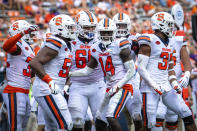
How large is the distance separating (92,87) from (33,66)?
154 cm

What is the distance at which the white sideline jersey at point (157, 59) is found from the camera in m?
6.53

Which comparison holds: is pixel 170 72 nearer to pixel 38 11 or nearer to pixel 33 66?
pixel 33 66

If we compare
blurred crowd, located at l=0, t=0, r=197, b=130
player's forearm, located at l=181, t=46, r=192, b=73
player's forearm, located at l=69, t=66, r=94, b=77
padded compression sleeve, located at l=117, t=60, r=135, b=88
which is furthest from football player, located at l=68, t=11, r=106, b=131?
blurred crowd, located at l=0, t=0, r=197, b=130

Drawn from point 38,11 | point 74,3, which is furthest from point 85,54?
point 74,3

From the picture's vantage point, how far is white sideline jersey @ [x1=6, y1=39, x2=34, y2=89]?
21.2 ft

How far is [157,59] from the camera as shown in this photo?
21.6ft

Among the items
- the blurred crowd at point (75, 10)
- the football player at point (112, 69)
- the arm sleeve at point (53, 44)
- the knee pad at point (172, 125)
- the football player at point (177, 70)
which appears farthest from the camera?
the blurred crowd at point (75, 10)

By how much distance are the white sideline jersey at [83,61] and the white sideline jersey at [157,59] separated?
0.84m

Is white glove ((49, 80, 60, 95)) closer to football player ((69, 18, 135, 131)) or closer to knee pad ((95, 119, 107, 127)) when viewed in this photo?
football player ((69, 18, 135, 131))

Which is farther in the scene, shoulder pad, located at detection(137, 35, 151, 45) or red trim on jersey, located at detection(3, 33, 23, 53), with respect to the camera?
shoulder pad, located at detection(137, 35, 151, 45)

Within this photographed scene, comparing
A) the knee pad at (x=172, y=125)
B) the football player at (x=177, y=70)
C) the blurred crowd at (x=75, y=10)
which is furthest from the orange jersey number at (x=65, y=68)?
the blurred crowd at (x=75, y=10)

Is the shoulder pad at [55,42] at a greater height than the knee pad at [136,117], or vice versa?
the shoulder pad at [55,42]

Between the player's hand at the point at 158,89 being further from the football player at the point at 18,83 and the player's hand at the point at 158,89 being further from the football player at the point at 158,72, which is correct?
the football player at the point at 18,83

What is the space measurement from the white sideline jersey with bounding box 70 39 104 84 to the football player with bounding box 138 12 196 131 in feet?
2.51
